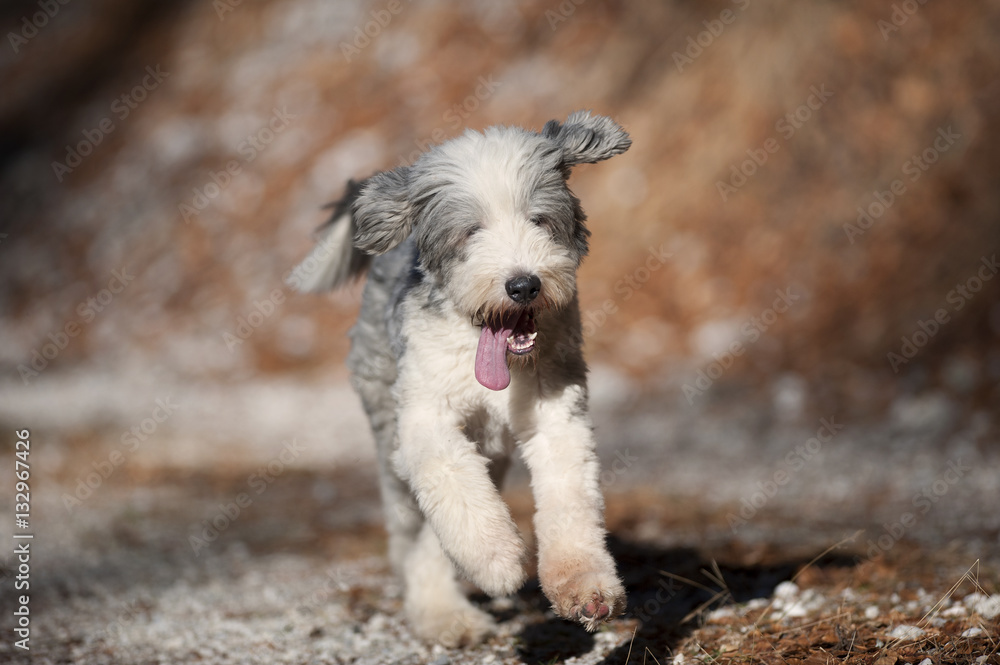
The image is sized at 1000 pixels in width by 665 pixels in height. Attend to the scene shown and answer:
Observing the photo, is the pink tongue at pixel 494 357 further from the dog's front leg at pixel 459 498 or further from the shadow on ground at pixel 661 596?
the shadow on ground at pixel 661 596

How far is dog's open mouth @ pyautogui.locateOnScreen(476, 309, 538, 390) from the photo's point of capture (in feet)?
12.7

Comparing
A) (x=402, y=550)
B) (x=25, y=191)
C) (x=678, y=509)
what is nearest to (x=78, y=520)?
(x=402, y=550)

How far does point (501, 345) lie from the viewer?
3.91 meters

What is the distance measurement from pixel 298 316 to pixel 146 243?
12.6 feet

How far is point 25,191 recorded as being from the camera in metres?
17.0

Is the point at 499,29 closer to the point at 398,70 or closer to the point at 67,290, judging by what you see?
the point at 398,70

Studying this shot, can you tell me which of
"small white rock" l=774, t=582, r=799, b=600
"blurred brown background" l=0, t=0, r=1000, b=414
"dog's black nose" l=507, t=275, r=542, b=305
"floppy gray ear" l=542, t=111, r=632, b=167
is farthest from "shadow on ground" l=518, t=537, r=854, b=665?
"blurred brown background" l=0, t=0, r=1000, b=414

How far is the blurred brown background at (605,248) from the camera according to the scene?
8.40 m

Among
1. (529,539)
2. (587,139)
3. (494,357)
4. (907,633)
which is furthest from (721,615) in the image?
(587,139)

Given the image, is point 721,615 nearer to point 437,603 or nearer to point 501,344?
point 437,603

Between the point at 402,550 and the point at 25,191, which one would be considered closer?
the point at 402,550

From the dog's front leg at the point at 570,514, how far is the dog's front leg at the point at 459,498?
5.9 inches

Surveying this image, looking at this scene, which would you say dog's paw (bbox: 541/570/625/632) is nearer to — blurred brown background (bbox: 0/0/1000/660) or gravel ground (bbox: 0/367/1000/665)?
gravel ground (bbox: 0/367/1000/665)

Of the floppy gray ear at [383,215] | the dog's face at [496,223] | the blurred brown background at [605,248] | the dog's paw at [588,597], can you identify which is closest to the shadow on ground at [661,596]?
the dog's paw at [588,597]
